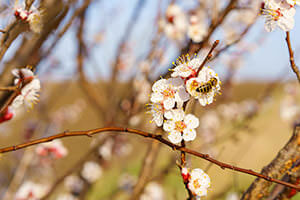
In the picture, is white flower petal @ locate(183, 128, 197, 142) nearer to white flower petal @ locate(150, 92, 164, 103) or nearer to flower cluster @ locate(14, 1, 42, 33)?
white flower petal @ locate(150, 92, 164, 103)

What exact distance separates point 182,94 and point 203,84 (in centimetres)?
6

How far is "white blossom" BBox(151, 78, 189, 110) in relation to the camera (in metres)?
0.57

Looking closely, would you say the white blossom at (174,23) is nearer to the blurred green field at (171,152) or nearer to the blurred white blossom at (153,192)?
the blurred green field at (171,152)

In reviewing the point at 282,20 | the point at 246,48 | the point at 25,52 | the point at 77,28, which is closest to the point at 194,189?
the point at 282,20

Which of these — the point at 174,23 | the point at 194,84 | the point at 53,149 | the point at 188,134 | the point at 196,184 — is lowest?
the point at 53,149

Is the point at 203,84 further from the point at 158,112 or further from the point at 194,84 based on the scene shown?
the point at 158,112

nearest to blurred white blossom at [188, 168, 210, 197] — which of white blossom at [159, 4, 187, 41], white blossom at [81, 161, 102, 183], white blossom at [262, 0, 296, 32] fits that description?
white blossom at [262, 0, 296, 32]

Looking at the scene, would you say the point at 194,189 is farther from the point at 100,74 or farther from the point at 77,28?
the point at 100,74

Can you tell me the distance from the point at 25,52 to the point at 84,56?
4.72ft

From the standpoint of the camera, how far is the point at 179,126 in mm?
585

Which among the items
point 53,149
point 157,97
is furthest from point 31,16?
point 53,149

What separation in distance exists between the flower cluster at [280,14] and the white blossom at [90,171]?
180 cm

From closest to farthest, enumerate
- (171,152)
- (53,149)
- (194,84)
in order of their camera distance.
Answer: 1. (194,84)
2. (53,149)
3. (171,152)

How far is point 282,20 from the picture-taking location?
629mm
